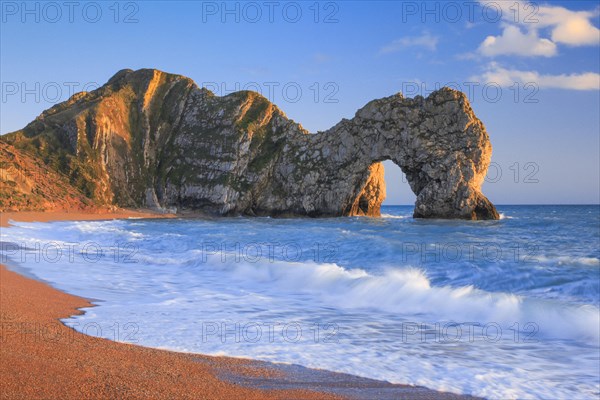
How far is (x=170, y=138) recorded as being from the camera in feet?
225

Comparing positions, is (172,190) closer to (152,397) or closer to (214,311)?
(214,311)

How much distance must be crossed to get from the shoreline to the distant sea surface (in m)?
0.37

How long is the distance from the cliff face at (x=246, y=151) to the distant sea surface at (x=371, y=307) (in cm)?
3277

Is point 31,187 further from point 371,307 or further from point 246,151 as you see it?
point 371,307

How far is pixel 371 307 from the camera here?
10062mm

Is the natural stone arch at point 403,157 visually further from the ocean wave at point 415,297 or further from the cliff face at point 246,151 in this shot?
the ocean wave at point 415,297

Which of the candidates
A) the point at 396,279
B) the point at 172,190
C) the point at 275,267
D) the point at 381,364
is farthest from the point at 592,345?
the point at 172,190

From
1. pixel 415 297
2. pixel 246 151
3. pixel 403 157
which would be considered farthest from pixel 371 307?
pixel 246 151

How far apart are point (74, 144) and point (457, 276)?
189 ft

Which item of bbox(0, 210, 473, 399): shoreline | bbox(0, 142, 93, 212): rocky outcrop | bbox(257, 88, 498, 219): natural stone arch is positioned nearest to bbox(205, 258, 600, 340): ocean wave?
bbox(0, 210, 473, 399): shoreline

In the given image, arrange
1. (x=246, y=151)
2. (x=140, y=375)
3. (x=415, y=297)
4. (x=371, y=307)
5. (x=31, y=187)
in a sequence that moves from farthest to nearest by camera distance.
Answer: (x=246, y=151) < (x=31, y=187) < (x=415, y=297) < (x=371, y=307) < (x=140, y=375)

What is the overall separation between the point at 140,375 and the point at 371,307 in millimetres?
6126

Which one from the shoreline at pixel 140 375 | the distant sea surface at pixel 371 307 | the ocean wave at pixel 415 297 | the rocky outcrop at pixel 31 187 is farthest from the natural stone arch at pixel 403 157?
the shoreline at pixel 140 375

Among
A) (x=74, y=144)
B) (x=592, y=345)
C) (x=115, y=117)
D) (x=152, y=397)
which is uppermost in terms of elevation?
(x=115, y=117)
